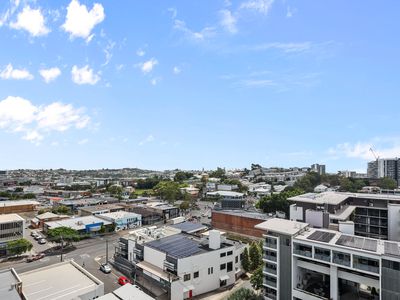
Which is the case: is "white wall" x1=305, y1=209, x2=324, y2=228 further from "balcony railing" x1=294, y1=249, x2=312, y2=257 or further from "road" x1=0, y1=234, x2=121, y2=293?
"road" x1=0, y1=234, x2=121, y2=293

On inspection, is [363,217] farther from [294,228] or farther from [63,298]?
[63,298]

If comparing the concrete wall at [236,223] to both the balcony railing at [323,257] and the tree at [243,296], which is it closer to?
the tree at [243,296]

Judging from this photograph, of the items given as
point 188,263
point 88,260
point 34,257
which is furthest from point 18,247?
point 188,263

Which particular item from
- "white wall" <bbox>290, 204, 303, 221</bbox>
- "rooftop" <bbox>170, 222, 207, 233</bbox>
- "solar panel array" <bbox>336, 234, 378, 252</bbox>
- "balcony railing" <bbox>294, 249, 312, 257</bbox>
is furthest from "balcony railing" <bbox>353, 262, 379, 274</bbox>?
"rooftop" <bbox>170, 222, 207, 233</bbox>

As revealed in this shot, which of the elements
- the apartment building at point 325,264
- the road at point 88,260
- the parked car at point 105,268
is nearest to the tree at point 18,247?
the road at point 88,260

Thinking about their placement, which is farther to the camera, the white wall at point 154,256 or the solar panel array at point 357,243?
the white wall at point 154,256
